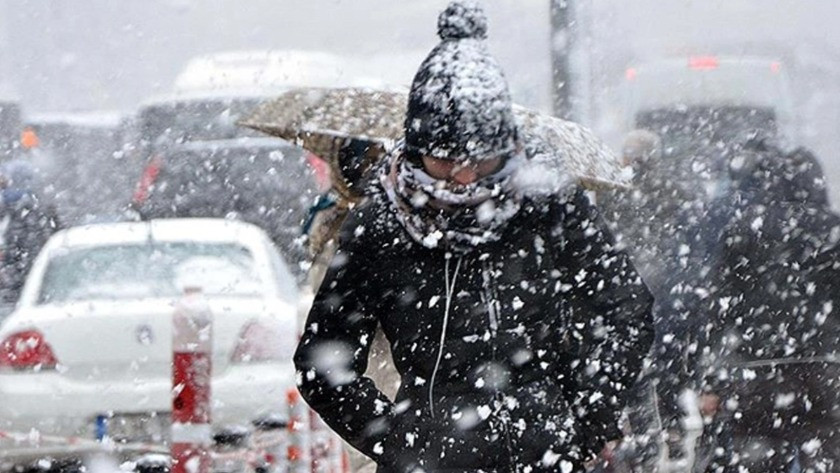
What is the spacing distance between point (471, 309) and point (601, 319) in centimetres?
36

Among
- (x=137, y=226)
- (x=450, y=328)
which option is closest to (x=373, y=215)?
(x=450, y=328)

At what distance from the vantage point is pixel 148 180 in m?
18.2

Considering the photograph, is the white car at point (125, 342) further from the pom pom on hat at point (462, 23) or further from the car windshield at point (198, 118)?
the car windshield at point (198, 118)

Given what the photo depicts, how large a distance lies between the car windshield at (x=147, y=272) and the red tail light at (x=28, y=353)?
0.27 m

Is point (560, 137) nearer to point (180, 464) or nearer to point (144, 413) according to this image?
point (180, 464)

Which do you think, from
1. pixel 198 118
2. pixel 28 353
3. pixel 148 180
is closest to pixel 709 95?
pixel 198 118

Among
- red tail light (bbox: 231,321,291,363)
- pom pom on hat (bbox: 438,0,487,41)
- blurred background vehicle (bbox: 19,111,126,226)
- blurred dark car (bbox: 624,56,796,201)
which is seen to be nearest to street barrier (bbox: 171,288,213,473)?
pom pom on hat (bbox: 438,0,487,41)

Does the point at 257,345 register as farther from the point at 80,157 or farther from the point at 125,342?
the point at 80,157

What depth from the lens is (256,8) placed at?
3256 centimetres

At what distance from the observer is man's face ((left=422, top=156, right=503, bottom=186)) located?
13.1 feet

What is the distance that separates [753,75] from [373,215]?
66.5 feet

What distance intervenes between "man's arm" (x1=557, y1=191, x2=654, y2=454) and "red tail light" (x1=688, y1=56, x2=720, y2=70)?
2029 centimetres

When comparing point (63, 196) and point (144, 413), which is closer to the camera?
point (144, 413)

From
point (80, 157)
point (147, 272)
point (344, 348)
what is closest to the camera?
point (344, 348)
